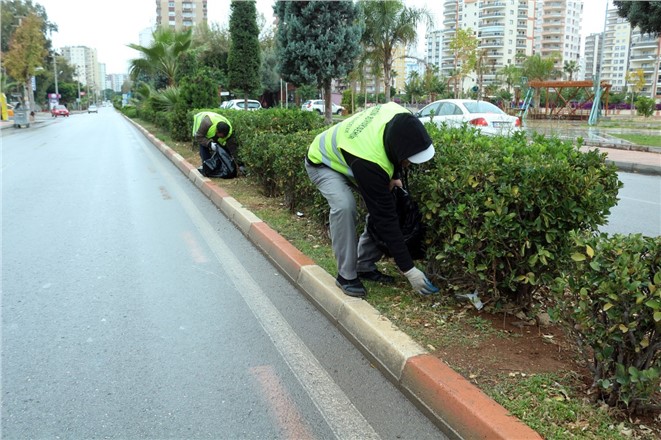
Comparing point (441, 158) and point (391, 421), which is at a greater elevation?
point (441, 158)

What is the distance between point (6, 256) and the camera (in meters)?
5.60

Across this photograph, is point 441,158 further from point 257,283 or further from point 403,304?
point 257,283

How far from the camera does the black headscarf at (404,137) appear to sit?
3.49 m

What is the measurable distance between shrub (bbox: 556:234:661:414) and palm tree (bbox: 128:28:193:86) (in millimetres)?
24518

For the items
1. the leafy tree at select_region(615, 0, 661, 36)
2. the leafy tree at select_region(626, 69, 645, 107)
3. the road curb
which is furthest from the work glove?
the leafy tree at select_region(626, 69, 645, 107)

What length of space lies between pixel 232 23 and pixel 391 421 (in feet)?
61.8

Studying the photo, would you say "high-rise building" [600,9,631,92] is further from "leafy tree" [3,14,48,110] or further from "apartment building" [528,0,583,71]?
"leafy tree" [3,14,48,110]

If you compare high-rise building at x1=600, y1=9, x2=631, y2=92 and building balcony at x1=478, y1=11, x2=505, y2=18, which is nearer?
building balcony at x1=478, y1=11, x2=505, y2=18

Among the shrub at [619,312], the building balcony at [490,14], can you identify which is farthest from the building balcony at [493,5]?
the shrub at [619,312]

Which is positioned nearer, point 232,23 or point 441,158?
point 441,158

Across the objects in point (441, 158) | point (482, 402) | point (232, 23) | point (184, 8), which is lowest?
point (482, 402)

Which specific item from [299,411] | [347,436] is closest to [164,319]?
[299,411]

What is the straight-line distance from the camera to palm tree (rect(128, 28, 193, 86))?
24.5 metres

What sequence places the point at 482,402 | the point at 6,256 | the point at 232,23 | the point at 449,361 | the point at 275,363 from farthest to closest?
the point at 232,23
the point at 6,256
the point at 275,363
the point at 449,361
the point at 482,402
